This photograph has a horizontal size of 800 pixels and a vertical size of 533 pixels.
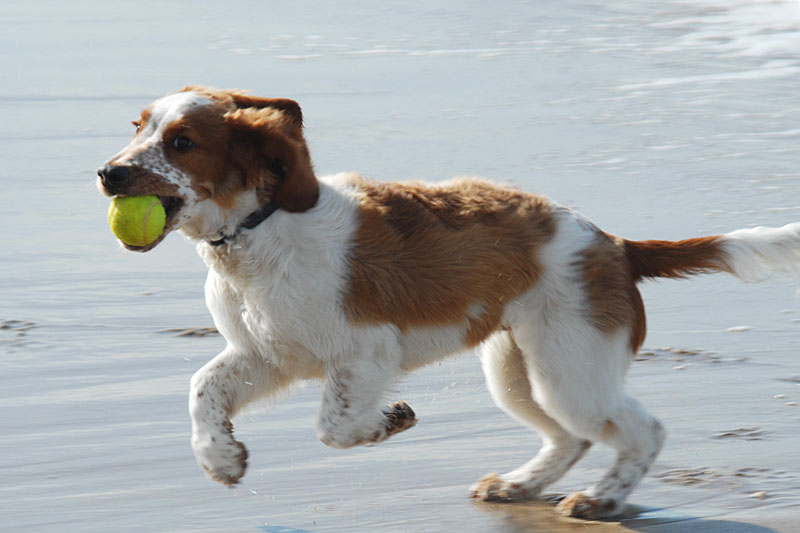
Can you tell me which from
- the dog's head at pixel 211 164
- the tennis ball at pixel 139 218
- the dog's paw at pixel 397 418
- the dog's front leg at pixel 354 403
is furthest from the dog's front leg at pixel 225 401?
the tennis ball at pixel 139 218

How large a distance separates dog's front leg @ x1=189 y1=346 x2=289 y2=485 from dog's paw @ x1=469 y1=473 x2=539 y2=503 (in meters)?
0.77

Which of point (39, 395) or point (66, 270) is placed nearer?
point (39, 395)

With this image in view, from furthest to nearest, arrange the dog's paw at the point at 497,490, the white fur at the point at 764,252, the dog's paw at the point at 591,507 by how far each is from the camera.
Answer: the white fur at the point at 764,252
the dog's paw at the point at 497,490
the dog's paw at the point at 591,507

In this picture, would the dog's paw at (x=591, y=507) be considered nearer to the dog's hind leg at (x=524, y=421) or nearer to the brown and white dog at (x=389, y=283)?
the brown and white dog at (x=389, y=283)

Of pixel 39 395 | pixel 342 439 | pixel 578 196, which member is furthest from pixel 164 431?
pixel 578 196

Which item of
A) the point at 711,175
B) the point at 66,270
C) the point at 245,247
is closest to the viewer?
the point at 245,247

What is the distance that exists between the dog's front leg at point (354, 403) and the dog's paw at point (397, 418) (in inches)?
1.0

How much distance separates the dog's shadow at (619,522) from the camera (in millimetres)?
4152

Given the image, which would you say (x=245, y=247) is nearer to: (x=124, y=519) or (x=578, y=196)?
(x=124, y=519)

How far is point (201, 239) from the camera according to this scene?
400 centimetres

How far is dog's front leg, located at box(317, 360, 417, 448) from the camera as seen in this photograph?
13.3ft

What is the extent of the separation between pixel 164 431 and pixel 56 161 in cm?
399

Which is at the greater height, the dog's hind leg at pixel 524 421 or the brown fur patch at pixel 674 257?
the brown fur patch at pixel 674 257

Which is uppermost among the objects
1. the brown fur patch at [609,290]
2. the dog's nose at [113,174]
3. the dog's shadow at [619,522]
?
the dog's nose at [113,174]
